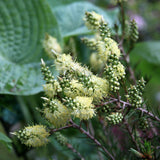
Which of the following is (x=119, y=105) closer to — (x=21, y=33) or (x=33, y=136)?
(x=33, y=136)

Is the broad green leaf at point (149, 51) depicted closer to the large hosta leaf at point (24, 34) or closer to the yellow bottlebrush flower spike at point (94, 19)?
the large hosta leaf at point (24, 34)

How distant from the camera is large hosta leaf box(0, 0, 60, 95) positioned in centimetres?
72

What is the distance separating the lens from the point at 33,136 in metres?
0.37

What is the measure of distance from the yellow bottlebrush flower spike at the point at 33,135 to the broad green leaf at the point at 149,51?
704 mm

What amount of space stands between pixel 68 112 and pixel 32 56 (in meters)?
0.47

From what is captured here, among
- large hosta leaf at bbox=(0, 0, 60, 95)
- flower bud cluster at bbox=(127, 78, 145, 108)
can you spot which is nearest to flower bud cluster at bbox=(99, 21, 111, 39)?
flower bud cluster at bbox=(127, 78, 145, 108)

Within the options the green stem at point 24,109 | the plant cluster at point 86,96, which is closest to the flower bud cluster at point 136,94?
the plant cluster at point 86,96

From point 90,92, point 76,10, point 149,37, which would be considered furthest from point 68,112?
point 149,37

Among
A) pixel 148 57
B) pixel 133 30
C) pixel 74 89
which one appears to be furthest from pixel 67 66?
pixel 148 57

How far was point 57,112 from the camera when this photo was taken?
354mm

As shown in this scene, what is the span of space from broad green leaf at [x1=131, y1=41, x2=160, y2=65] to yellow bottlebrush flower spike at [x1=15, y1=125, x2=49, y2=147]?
704 mm

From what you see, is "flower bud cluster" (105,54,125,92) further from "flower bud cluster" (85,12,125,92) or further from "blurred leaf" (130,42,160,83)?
"blurred leaf" (130,42,160,83)

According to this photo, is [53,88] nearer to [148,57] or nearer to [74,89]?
[74,89]

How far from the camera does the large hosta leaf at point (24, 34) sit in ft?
2.36
